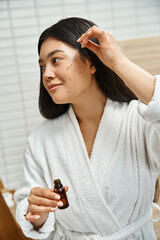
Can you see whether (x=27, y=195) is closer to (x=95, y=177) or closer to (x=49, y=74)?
(x=95, y=177)

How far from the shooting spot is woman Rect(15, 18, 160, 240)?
95cm

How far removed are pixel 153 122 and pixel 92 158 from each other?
1.21 ft

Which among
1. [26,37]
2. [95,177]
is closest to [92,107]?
[95,177]

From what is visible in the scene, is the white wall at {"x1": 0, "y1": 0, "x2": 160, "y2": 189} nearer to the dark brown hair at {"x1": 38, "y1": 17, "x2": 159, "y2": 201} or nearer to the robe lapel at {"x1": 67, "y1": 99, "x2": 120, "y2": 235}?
the dark brown hair at {"x1": 38, "y1": 17, "x2": 159, "y2": 201}

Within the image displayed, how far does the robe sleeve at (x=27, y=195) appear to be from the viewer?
95cm

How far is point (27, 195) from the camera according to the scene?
40.8 inches

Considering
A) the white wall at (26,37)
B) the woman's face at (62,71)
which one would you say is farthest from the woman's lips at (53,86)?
the white wall at (26,37)

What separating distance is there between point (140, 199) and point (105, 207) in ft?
0.46

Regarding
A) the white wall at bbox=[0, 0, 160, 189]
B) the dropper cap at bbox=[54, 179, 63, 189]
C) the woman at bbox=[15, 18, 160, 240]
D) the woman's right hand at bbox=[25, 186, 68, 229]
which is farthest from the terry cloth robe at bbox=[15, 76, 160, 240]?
the white wall at bbox=[0, 0, 160, 189]

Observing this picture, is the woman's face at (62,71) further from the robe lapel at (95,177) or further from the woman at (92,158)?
the robe lapel at (95,177)

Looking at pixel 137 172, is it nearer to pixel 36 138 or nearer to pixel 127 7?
pixel 36 138

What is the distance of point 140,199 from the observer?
972 mm

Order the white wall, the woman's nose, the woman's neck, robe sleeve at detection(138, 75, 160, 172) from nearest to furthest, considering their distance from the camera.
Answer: robe sleeve at detection(138, 75, 160, 172) → the woman's nose → the woman's neck → the white wall

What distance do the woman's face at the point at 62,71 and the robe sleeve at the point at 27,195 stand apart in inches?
12.6
